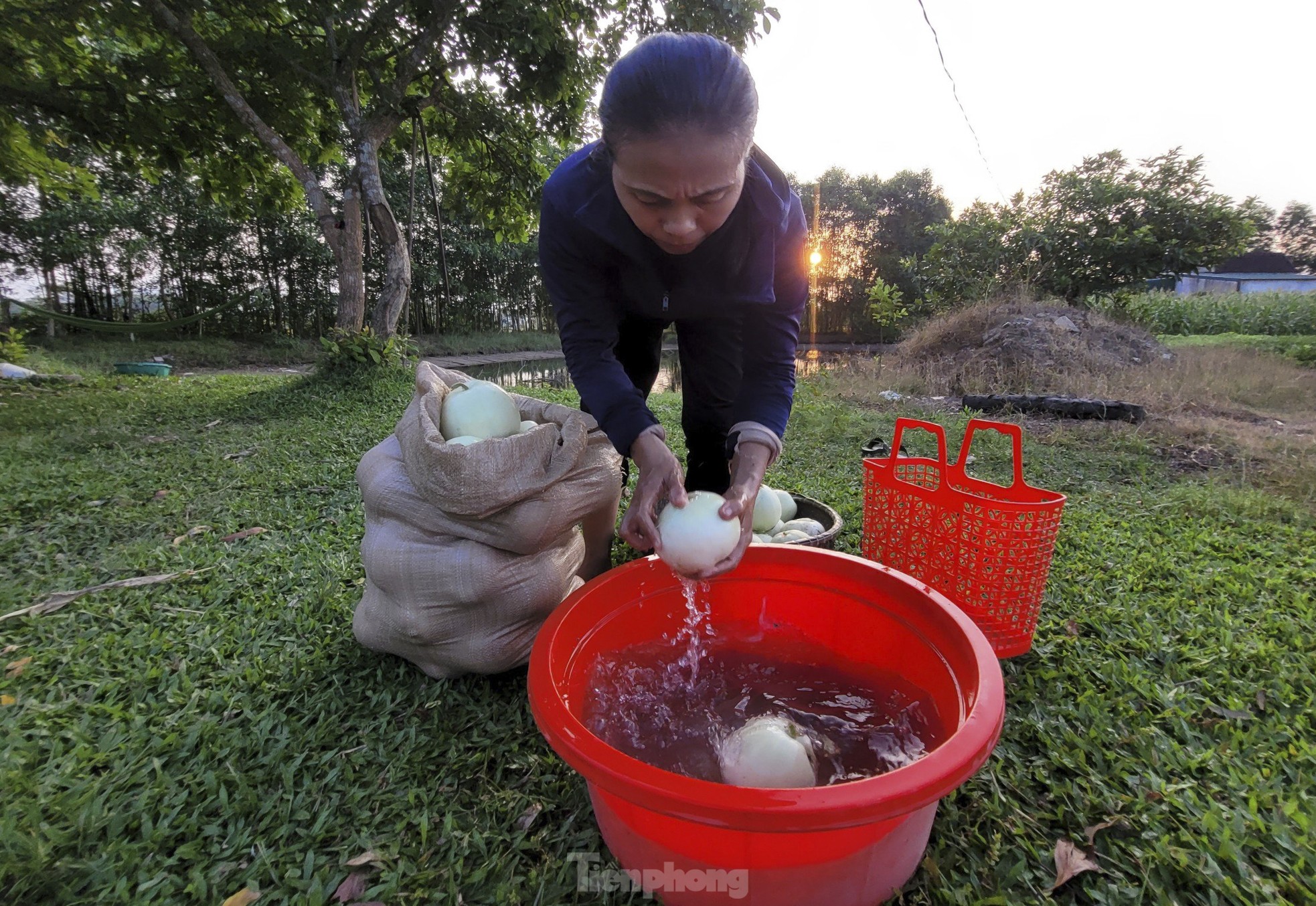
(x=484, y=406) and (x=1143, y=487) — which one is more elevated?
(x=484, y=406)

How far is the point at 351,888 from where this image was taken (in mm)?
1170

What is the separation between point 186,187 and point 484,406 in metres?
14.1

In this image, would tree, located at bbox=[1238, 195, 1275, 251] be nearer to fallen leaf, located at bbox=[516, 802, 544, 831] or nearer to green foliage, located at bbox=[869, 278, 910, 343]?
green foliage, located at bbox=[869, 278, 910, 343]

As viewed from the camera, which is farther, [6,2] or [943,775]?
[6,2]

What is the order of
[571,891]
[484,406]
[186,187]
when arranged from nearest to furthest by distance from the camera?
[571,891] → [484,406] → [186,187]

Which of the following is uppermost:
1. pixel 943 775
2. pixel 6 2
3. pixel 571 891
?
pixel 6 2

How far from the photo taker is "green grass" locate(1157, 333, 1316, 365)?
27.9ft

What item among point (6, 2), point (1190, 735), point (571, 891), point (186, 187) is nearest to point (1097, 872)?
point (1190, 735)

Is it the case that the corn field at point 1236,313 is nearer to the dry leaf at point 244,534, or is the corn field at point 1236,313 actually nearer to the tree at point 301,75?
the tree at point 301,75

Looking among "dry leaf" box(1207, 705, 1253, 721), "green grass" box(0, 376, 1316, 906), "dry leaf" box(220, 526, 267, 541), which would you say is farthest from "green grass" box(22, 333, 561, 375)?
"dry leaf" box(1207, 705, 1253, 721)

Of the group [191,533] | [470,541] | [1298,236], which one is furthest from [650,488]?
[1298,236]

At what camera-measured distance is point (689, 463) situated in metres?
2.34

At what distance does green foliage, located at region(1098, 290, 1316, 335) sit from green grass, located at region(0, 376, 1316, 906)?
13.5 metres

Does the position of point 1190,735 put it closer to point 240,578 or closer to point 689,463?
point 689,463
